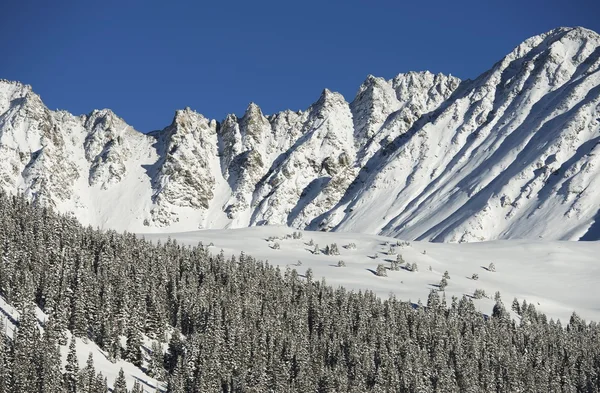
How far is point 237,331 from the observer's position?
119 meters

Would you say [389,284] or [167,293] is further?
[389,284]

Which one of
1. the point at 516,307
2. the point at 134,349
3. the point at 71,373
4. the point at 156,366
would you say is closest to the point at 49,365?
the point at 71,373

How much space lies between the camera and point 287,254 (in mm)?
198750

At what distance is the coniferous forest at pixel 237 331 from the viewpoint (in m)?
105

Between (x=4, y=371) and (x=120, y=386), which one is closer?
(x=4, y=371)

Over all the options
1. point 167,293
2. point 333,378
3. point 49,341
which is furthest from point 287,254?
point 49,341

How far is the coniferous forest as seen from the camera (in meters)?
105

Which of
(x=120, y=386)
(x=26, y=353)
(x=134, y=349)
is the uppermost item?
(x=26, y=353)

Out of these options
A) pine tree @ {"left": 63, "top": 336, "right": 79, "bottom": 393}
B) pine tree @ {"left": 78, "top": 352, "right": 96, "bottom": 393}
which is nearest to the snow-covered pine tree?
pine tree @ {"left": 78, "top": 352, "right": 96, "bottom": 393}

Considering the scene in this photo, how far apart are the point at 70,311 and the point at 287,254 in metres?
91.8

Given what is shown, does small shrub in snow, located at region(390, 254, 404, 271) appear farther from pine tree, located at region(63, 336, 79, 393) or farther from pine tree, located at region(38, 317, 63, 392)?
pine tree, located at region(63, 336, 79, 393)

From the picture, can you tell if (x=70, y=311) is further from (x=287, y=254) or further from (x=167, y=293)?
(x=287, y=254)

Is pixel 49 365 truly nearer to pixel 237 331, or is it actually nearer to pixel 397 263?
pixel 237 331

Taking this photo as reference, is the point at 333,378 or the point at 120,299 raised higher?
the point at 120,299
